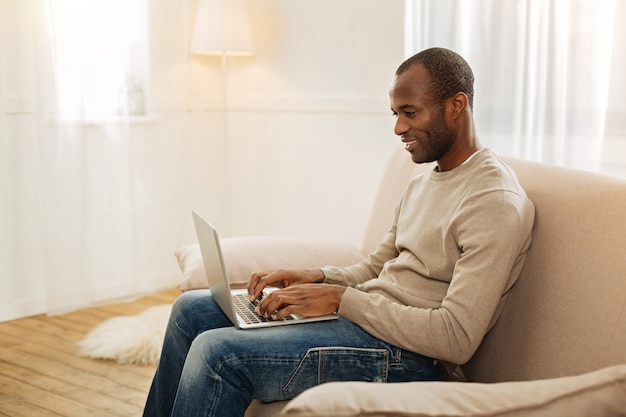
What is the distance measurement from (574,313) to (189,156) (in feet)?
9.49

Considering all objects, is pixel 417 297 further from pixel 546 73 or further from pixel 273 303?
pixel 546 73

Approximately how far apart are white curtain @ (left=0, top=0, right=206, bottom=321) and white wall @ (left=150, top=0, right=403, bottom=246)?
0.15 meters

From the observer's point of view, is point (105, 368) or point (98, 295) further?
point (98, 295)

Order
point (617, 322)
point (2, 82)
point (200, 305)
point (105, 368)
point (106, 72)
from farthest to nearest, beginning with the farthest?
1. point (106, 72)
2. point (2, 82)
3. point (105, 368)
4. point (200, 305)
5. point (617, 322)

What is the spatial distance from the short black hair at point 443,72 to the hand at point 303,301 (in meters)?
0.49

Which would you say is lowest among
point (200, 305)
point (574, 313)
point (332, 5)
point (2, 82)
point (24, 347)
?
point (24, 347)

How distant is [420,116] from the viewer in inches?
68.3

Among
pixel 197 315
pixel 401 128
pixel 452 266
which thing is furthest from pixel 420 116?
pixel 197 315

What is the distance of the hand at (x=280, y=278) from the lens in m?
1.92

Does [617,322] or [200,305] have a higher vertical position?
[617,322]

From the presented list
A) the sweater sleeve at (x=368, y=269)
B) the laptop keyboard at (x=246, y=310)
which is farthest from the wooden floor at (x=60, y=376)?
the sweater sleeve at (x=368, y=269)

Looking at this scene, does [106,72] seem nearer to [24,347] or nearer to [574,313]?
[24,347]

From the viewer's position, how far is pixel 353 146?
3523 millimetres

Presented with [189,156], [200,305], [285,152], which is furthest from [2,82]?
[200,305]
